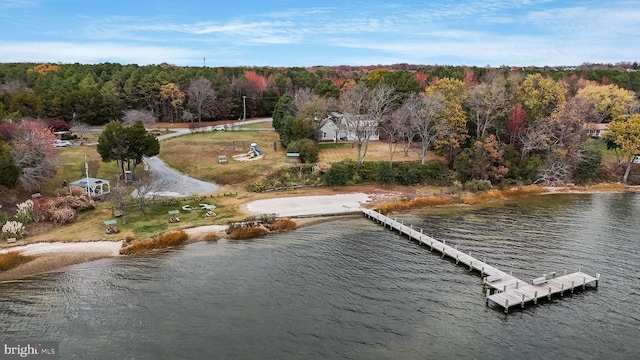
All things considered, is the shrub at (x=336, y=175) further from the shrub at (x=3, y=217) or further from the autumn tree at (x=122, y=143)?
the shrub at (x=3, y=217)

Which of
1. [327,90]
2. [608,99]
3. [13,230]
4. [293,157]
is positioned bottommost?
[13,230]

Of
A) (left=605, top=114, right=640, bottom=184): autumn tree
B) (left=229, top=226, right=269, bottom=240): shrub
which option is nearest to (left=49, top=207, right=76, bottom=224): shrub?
(left=229, top=226, right=269, bottom=240): shrub

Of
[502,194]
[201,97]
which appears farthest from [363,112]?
[201,97]

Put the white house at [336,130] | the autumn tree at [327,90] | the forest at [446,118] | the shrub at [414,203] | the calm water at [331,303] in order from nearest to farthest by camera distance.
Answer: the calm water at [331,303]
the shrub at [414,203]
the forest at [446,118]
the white house at [336,130]
the autumn tree at [327,90]

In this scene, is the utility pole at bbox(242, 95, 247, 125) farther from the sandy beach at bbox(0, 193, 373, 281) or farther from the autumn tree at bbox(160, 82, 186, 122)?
the sandy beach at bbox(0, 193, 373, 281)

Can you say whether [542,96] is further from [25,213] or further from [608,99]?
[25,213]

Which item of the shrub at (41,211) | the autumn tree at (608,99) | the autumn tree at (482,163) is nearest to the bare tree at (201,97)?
the shrub at (41,211)
